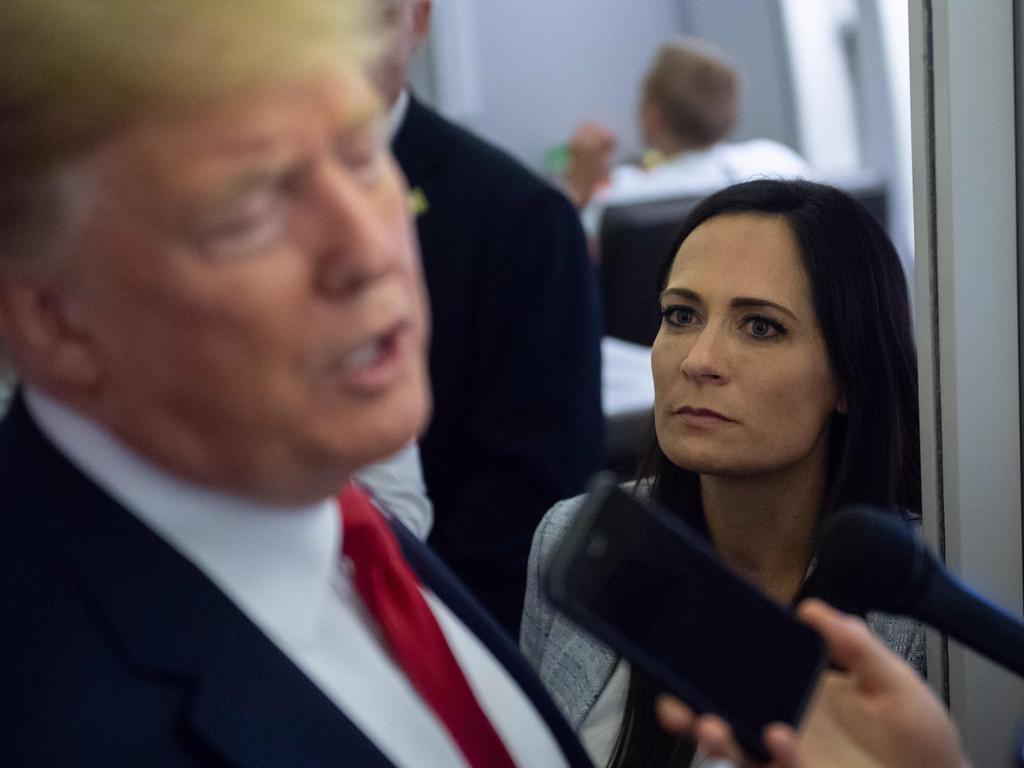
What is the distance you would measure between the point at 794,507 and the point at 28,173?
1057 millimetres

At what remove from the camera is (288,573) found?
2.29ft

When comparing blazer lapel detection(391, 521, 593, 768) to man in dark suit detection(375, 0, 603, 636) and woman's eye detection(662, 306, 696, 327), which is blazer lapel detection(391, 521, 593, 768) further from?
man in dark suit detection(375, 0, 603, 636)

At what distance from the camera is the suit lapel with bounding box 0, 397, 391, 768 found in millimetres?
669

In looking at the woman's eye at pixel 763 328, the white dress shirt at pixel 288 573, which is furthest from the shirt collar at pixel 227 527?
the woman's eye at pixel 763 328

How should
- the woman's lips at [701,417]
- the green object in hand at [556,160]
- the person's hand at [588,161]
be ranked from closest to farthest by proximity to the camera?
the woman's lips at [701,417] < the person's hand at [588,161] < the green object in hand at [556,160]

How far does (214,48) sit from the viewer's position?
581 millimetres

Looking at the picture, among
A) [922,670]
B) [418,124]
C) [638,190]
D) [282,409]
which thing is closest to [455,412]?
[418,124]

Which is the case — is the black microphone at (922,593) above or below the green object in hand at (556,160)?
above

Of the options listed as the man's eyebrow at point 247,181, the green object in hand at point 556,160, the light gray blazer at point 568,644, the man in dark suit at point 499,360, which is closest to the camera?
the man's eyebrow at point 247,181

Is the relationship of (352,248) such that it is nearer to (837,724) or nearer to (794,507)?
(837,724)

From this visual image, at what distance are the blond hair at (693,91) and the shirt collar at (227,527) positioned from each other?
4125 millimetres

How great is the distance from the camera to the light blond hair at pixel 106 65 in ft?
1.87

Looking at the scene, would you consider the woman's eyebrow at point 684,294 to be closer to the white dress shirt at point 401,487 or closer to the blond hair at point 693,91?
the white dress shirt at point 401,487

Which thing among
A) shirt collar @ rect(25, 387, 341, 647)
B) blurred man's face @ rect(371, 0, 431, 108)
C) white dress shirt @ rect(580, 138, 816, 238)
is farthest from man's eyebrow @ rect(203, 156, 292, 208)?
white dress shirt @ rect(580, 138, 816, 238)
